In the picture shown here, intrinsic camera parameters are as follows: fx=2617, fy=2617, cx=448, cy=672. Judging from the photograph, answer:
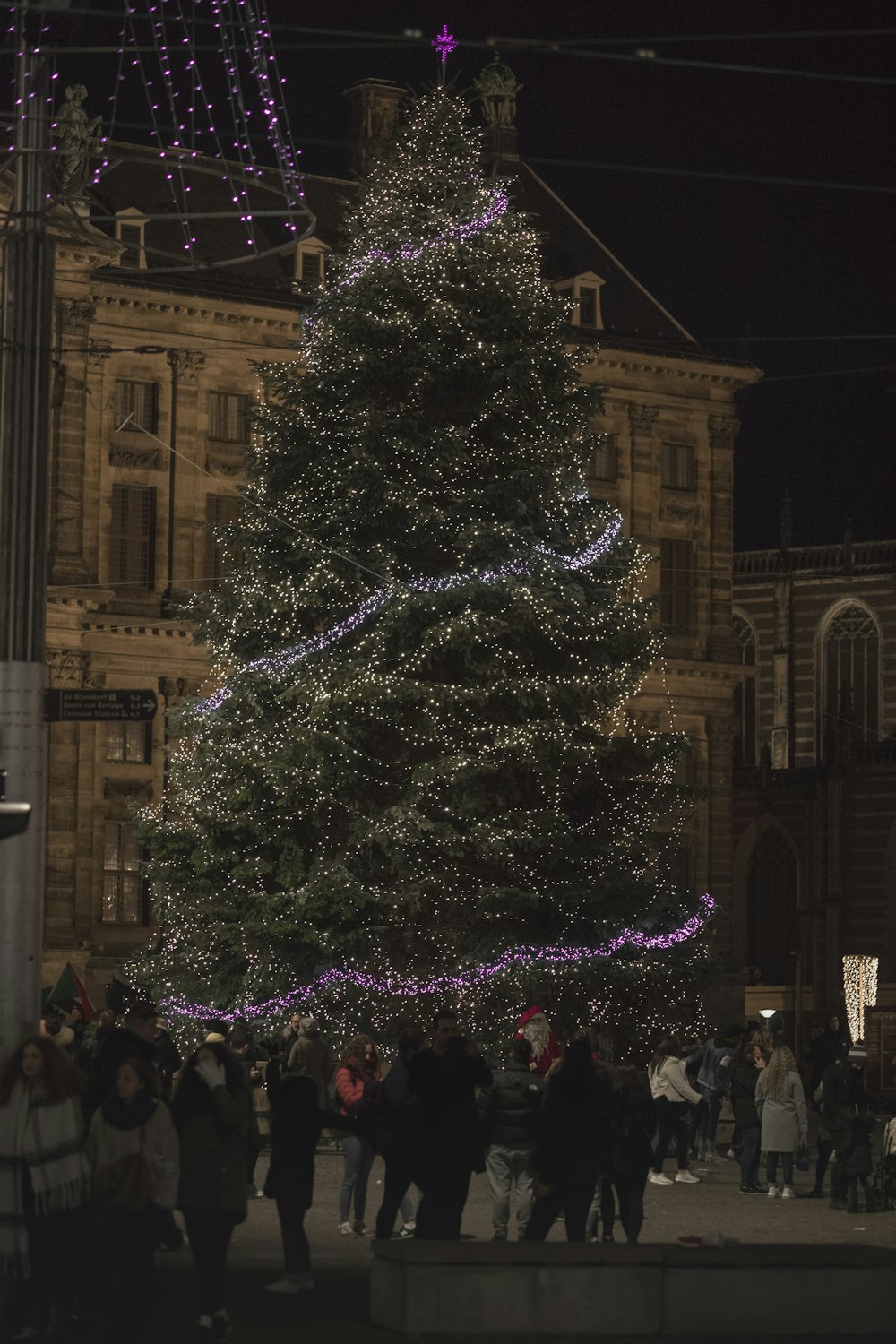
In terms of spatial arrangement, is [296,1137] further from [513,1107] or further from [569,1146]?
[513,1107]

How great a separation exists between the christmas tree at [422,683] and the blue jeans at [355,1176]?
30.1 ft

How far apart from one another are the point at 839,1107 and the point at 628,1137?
6.30m

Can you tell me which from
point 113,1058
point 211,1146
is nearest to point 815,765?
point 113,1058

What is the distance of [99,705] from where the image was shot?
655 inches

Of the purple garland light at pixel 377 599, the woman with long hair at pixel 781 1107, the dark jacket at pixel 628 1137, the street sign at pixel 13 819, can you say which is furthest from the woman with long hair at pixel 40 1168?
the purple garland light at pixel 377 599

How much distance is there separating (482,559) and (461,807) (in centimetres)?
312

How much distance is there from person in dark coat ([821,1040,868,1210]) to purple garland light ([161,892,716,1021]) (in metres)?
5.20

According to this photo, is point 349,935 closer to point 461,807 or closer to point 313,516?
point 461,807

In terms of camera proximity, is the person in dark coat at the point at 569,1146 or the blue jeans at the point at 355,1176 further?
the blue jeans at the point at 355,1176

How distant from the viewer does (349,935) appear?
3097 centimetres

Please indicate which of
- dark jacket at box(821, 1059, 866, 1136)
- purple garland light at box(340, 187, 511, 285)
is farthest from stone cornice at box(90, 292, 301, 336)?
dark jacket at box(821, 1059, 866, 1136)

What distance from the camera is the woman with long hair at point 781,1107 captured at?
26438 mm

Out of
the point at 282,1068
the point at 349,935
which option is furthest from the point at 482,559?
the point at 282,1068

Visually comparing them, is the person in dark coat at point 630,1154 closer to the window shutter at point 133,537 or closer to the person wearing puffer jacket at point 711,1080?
the person wearing puffer jacket at point 711,1080
